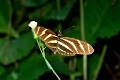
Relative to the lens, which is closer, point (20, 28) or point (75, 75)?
point (75, 75)

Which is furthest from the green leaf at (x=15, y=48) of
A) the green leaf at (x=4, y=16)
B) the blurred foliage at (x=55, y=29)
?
the green leaf at (x=4, y=16)

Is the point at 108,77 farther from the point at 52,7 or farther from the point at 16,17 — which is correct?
the point at 16,17

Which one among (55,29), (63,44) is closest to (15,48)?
(55,29)

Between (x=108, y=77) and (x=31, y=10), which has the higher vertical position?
(x=31, y=10)

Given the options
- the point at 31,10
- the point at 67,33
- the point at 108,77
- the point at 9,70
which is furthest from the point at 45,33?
the point at 31,10

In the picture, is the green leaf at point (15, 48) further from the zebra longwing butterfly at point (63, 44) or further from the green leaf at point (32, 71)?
the zebra longwing butterfly at point (63, 44)

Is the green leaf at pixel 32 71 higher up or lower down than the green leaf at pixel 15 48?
lower down

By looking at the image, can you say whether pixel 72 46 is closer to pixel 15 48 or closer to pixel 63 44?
pixel 63 44

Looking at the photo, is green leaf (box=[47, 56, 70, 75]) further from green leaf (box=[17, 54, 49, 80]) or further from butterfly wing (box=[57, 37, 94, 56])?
butterfly wing (box=[57, 37, 94, 56])
